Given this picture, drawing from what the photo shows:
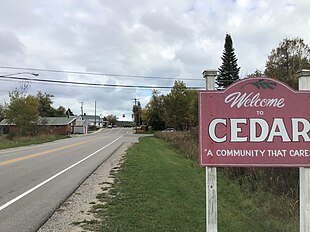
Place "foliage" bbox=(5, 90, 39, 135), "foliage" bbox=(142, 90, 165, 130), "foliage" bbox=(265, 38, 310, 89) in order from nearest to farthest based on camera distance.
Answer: "foliage" bbox=(265, 38, 310, 89) < "foliage" bbox=(5, 90, 39, 135) < "foliage" bbox=(142, 90, 165, 130)

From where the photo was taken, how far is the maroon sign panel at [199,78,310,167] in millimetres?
4617

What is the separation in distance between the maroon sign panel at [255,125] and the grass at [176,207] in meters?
2.09

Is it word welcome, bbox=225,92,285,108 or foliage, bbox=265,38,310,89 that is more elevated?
foliage, bbox=265,38,310,89

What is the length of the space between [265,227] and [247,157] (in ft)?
9.85

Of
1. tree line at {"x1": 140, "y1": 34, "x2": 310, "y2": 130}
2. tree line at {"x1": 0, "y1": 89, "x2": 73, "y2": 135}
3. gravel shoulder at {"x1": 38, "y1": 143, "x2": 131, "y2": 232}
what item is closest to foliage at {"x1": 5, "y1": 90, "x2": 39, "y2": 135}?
tree line at {"x1": 0, "y1": 89, "x2": 73, "y2": 135}

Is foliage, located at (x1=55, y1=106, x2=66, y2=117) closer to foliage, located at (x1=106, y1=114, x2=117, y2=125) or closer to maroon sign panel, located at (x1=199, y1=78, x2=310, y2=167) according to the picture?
foliage, located at (x1=106, y1=114, x2=117, y2=125)

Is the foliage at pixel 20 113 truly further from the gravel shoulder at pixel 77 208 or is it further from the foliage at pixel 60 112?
the foliage at pixel 60 112

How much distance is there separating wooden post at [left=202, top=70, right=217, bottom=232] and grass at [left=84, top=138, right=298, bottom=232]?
1582 millimetres

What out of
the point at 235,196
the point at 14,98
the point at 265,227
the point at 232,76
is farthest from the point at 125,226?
the point at 232,76

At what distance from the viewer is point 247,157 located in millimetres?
4633

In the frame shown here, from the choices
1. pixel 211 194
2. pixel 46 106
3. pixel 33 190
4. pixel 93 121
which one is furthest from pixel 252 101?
pixel 93 121

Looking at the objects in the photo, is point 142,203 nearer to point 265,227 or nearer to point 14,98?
point 265,227

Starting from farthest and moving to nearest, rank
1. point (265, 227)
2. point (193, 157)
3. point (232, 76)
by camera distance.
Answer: point (232, 76) < point (193, 157) < point (265, 227)

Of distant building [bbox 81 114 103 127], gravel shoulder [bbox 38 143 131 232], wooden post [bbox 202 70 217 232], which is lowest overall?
gravel shoulder [bbox 38 143 131 232]
